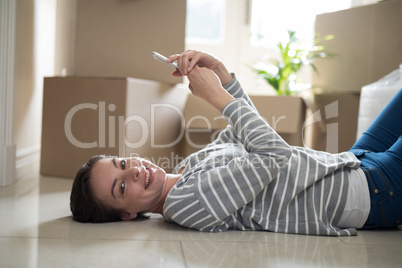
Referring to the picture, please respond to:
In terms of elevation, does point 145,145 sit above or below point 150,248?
above

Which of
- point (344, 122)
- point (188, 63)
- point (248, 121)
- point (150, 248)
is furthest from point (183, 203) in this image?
point (344, 122)

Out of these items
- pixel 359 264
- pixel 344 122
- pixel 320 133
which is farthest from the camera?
pixel 320 133

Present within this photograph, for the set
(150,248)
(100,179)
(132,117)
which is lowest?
(150,248)

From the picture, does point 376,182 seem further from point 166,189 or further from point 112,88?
point 112,88

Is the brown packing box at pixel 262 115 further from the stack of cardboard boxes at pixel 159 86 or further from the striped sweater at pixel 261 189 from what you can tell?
the striped sweater at pixel 261 189

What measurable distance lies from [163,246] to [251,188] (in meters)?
0.25

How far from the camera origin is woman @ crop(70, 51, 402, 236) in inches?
42.6

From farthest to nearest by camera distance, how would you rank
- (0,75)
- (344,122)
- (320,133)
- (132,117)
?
(320,133) < (344,122) < (132,117) < (0,75)

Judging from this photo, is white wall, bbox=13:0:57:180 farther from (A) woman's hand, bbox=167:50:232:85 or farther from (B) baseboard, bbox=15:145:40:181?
(A) woman's hand, bbox=167:50:232:85

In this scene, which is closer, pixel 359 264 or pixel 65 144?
pixel 359 264

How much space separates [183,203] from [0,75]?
95cm

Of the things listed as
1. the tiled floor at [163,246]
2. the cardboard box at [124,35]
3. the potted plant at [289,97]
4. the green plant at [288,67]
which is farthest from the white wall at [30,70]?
the green plant at [288,67]

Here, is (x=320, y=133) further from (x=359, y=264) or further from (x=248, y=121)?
(x=359, y=264)

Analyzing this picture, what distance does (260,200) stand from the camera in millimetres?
1135
